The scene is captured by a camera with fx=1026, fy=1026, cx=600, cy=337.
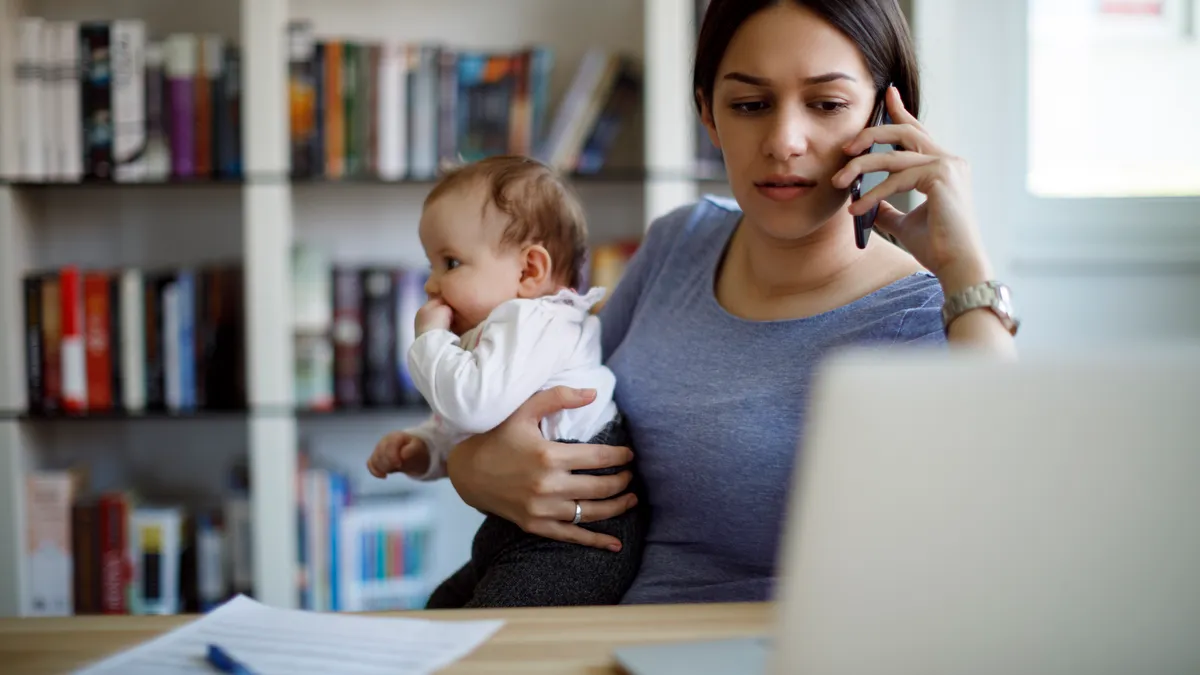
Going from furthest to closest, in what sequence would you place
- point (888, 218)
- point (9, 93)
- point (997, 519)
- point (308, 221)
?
1. point (308, 221)
2. point (9, 93)
3. point (888, 218)
4. point (997, 519)

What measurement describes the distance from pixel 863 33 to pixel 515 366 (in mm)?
557

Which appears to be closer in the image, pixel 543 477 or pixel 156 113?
pixel 543 477

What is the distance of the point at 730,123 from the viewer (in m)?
1.24

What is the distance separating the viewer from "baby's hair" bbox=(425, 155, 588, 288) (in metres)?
1.35

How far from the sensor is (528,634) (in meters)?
0.82

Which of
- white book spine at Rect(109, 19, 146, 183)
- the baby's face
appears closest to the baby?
the baby's face

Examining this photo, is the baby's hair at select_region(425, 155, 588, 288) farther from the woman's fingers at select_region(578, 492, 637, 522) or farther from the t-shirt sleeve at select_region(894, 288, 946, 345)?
the t-shirt sleeve at select_region(894, 288, 946, 345)

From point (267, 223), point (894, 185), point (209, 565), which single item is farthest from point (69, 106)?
point (894, 185)

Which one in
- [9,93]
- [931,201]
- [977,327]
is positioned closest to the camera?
[977,327]

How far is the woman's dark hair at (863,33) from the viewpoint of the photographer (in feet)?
3.85

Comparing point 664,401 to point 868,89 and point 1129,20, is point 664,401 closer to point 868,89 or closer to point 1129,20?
point 868,89

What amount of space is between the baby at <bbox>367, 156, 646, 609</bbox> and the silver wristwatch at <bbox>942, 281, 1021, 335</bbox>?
0.45 m

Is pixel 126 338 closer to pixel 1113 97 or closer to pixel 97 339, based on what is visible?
pixel 97 339

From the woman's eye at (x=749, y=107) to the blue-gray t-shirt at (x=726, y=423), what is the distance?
0.26 m
